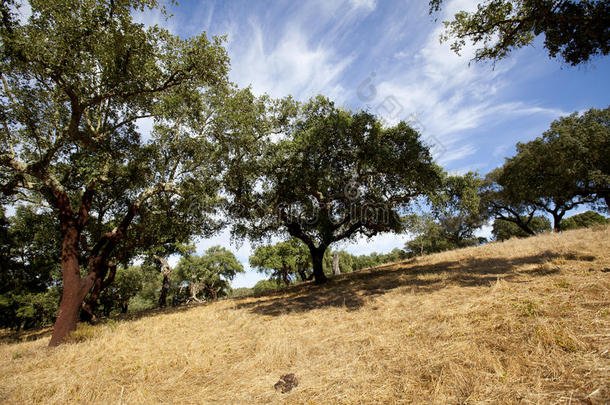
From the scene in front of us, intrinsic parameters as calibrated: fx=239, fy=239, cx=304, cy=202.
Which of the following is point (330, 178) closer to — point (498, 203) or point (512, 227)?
point (498, 203)

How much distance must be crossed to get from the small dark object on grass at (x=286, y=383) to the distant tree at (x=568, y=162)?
27.7 meters

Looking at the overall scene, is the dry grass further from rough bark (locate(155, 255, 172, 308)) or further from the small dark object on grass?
rough bark (locate(155, 255, 172, 308))

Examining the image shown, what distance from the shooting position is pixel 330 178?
13352mm

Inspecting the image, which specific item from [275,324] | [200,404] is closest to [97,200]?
[275,324]

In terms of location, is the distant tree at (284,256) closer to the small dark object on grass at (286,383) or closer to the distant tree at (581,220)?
the small dark object on grass at (286,383)

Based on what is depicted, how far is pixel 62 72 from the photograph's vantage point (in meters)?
8.53

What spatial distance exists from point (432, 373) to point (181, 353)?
223 inches

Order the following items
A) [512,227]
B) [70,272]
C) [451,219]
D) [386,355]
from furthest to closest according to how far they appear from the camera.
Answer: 1. [512,227]
2. [451,219]
3. [70,272]
4. [386,355]

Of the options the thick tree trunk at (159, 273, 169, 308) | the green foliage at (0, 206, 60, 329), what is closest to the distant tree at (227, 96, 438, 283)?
the thick tree trunk at (159, 273, 169, 308)

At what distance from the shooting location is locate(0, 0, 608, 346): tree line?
865 centimetres

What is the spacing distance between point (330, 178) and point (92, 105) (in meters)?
11.3

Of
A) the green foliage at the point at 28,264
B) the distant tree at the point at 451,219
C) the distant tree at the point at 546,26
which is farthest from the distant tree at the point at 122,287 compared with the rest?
the distant tree at the point at 546,26

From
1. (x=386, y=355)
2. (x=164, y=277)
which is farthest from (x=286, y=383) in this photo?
(x=164, y=277)

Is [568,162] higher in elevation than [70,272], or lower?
higher
